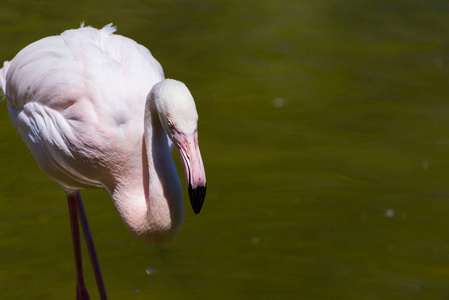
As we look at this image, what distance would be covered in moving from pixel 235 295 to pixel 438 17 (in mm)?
4594

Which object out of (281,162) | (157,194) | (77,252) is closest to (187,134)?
(157,194)

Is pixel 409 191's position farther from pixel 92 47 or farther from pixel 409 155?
pixel 92 47

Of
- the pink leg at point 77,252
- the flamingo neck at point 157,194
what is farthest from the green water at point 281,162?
the flamingo neck at point 157,194

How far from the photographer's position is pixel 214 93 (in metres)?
7.30

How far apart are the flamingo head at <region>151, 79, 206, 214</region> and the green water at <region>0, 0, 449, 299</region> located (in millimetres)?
1589

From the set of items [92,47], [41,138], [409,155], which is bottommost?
[409,155]

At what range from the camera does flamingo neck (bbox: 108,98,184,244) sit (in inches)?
153

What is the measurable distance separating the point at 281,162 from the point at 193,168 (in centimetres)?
283

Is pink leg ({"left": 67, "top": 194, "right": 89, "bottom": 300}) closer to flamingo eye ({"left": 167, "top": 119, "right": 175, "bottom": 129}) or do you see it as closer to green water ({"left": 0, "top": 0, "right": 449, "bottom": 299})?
green water ({"left": 0, "top": 0, "right": 449, "bottom": 299})

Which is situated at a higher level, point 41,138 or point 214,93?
point 41,138

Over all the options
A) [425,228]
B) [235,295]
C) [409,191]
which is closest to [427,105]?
[409,191]

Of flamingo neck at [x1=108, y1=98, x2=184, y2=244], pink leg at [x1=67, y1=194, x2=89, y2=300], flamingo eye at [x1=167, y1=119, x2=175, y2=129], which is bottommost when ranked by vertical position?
pink leg at [x1=67, y1=194, x2=89, y2=300]

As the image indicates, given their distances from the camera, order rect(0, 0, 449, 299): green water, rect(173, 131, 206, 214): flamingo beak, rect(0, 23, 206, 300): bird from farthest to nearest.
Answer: rect(0, 0, 449, 299): green water < rect(0, 23, 206, 300): bird < rect(173, 131, 206, 214): flamingo beak

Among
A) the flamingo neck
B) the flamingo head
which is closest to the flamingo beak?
the flamingo head
